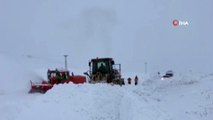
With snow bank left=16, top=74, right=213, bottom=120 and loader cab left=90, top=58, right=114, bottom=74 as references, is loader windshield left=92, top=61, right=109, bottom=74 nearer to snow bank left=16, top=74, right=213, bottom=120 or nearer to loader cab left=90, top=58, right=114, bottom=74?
loader cab left=90, top=58, right=114, bottom=74

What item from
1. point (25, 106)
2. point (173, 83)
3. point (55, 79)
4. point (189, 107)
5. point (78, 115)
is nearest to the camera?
point (78, 115)

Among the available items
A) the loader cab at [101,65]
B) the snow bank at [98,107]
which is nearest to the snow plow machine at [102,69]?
the loader cab at [101,65]

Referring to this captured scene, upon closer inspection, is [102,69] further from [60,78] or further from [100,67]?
[60,78]

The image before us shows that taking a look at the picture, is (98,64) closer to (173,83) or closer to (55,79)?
(55,79)

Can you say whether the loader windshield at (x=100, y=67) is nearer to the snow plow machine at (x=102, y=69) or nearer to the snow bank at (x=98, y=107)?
the snow plow machine at (x=102, y=69)

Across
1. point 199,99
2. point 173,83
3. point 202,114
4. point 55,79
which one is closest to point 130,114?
point 202,114

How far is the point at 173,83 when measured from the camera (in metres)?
34.9

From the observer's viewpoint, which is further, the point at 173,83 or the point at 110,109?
the point at 173,83

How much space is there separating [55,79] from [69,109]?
1871 centimetres

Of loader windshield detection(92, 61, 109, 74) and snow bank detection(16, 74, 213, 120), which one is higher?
loader windshield detection(92, 61, 109, 74)

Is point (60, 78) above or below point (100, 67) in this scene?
below

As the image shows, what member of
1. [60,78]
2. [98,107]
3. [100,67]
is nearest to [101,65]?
[100,67]

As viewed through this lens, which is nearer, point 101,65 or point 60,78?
point 101,65

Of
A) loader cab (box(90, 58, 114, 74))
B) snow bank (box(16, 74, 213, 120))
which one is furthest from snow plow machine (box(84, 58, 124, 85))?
snow bank (box(16, 74, 213, 120))
